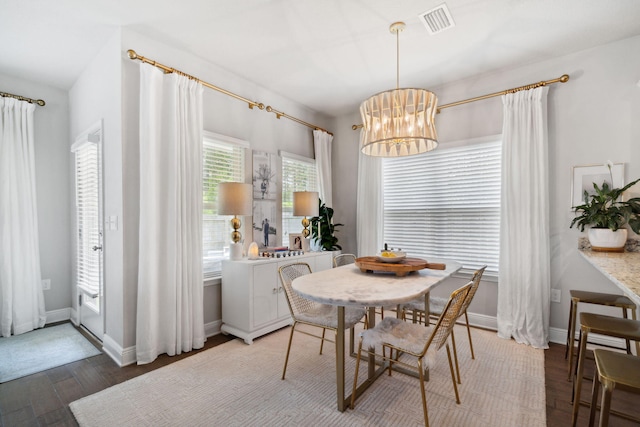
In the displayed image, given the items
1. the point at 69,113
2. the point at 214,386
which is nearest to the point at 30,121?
the point at 69,113

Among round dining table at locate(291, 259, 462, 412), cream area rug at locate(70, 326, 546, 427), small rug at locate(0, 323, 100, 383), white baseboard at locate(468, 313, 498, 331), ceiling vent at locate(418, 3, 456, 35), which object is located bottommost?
small rug at locate(0, 323, 100, 383)

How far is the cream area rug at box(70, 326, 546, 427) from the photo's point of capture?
6.14 feet

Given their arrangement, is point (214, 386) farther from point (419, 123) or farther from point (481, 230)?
point (481, 230)

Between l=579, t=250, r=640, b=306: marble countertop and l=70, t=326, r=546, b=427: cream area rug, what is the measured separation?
3.25 feet

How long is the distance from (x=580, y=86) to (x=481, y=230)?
66.0 inches

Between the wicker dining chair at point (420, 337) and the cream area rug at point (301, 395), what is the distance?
16 centimetres

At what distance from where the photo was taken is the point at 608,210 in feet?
8.54

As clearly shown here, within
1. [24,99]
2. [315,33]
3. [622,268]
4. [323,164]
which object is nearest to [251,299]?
[323,164]

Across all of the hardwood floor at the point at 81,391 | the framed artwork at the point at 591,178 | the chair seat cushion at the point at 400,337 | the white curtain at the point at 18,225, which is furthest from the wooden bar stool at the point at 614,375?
the white curtain at the point at 18,225

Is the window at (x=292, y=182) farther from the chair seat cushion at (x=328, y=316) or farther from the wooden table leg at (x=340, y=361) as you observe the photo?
the wooden table leg at (x=340, y=361)

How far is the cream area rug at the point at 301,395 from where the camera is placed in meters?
1.87

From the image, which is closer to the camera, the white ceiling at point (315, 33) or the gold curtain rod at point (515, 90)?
the white ceiling at point (315, 33)

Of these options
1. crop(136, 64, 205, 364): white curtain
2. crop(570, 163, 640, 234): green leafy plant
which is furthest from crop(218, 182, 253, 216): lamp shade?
crop(570, 163, 640, 234): green leafy plant

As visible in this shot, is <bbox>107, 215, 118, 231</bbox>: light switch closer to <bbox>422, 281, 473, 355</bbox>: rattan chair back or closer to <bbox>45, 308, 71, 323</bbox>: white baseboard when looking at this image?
<bbox>45, 308, 71, 323</bbox>: white baseboard
